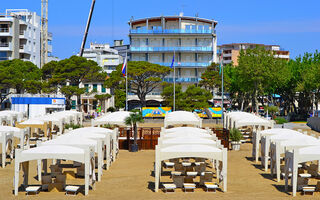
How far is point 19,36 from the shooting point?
8875 cm

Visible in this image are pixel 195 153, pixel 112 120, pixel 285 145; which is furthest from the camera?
pixel 112 120

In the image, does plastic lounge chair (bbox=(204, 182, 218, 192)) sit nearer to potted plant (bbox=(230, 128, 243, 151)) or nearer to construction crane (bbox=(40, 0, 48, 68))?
potted plant (bbox=(230, 128, 243, 151))

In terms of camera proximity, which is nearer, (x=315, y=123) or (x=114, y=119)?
(x=114, y=119)

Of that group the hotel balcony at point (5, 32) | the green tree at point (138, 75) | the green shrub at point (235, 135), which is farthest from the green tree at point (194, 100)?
the green shrub at point (235, 135)

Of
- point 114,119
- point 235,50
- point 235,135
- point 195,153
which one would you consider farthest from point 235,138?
point 235,50

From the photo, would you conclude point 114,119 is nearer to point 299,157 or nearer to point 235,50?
point 299,157

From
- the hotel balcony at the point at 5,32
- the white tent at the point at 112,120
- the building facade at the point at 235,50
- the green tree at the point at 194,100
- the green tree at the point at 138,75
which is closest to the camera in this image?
the white tent at the point at 112,120

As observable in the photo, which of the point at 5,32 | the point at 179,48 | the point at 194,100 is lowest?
the point at 194,100

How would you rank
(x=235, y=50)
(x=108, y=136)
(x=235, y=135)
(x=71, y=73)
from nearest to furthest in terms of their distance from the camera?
(x=108, y=136), (x=235, y=135), (x=71, y=73), (x=235, y=50)

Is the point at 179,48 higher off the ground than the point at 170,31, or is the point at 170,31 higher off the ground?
the point at 170,31

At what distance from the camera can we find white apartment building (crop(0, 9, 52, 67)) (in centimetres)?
8606

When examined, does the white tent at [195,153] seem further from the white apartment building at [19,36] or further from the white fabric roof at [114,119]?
the white apartment building at [19,36]

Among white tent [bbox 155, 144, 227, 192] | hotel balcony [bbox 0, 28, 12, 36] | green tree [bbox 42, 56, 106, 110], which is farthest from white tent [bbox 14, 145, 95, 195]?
hotel balcony [bbox 0, 28, 12, 36]

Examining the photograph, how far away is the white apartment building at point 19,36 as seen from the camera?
86.1 m
